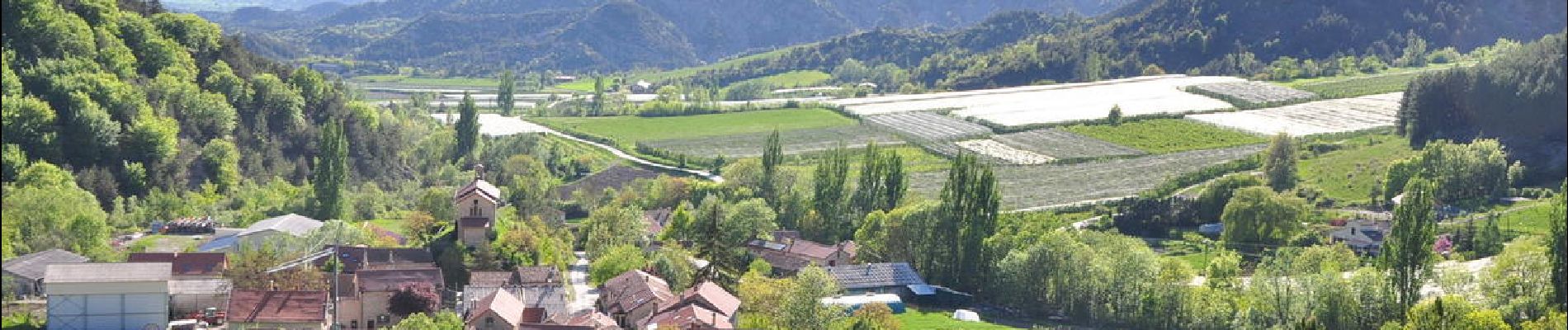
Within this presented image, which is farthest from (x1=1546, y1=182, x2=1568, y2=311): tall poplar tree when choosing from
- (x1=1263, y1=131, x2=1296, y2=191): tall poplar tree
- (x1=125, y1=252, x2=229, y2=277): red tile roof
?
(x1=125, y1=252, x2=229, y2=277): red tile roof

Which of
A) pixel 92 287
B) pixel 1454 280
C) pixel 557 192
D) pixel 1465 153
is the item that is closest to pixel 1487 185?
pixel 1465 153

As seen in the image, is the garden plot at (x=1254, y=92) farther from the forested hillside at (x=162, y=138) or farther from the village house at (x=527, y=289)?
the village house at (x=527, y=289)

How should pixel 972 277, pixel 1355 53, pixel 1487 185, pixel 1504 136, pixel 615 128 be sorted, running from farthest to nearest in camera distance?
pixel 1355 53 < pixel 615 128 < pixel 1504 136 < pixel 1487 185 < pixel 972 277

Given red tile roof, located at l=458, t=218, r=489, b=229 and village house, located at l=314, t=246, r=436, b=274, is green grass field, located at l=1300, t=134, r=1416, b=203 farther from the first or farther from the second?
village house, located at l=314, t=246, r=436, b=274

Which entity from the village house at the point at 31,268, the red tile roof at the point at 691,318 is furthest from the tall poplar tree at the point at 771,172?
the village house at the point at 31,268

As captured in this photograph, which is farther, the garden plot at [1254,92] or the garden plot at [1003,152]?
the garden plot at [1254,92]

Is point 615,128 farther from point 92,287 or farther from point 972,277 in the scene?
point 92,287
